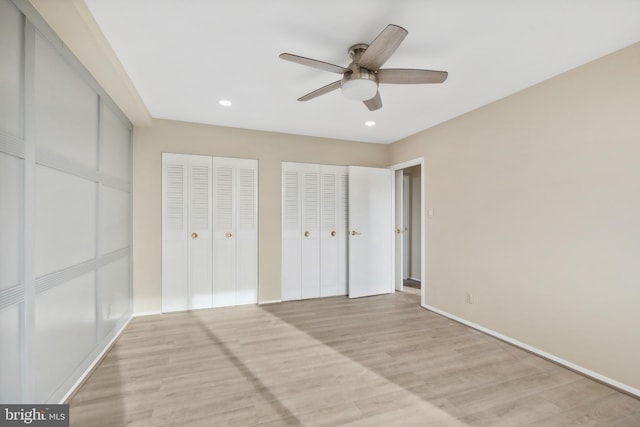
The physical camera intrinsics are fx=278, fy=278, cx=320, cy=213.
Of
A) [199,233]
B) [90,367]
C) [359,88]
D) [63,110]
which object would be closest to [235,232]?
[199,233]

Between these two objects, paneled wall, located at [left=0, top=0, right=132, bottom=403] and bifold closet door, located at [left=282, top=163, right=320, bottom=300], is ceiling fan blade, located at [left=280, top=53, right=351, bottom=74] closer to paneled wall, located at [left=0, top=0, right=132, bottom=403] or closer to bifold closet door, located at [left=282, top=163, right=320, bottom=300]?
paneled wall, located at [left=0, top=0, right=132, bottom=403]

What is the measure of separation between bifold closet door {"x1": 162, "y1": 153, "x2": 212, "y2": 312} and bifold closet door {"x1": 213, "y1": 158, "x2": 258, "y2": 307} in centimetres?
12

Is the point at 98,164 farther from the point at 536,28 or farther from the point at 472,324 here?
the point at 472,324

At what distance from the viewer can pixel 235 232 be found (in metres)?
3.96

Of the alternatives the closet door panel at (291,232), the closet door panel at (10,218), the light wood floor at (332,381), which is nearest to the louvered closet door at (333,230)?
the closet door panel at (291,232)

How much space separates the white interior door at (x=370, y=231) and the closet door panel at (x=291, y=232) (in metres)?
0.85

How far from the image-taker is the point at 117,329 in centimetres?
296

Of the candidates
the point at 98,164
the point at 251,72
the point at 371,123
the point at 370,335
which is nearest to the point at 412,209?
the point at 371,123

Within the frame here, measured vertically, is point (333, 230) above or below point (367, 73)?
below

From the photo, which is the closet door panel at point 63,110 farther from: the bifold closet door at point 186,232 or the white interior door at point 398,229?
the white interior door at point 398,229

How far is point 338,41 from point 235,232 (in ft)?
9.20

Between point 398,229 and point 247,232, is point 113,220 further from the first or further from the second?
point 398,229

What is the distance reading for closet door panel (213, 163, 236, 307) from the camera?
12.7ft

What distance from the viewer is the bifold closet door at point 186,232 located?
367 cm
